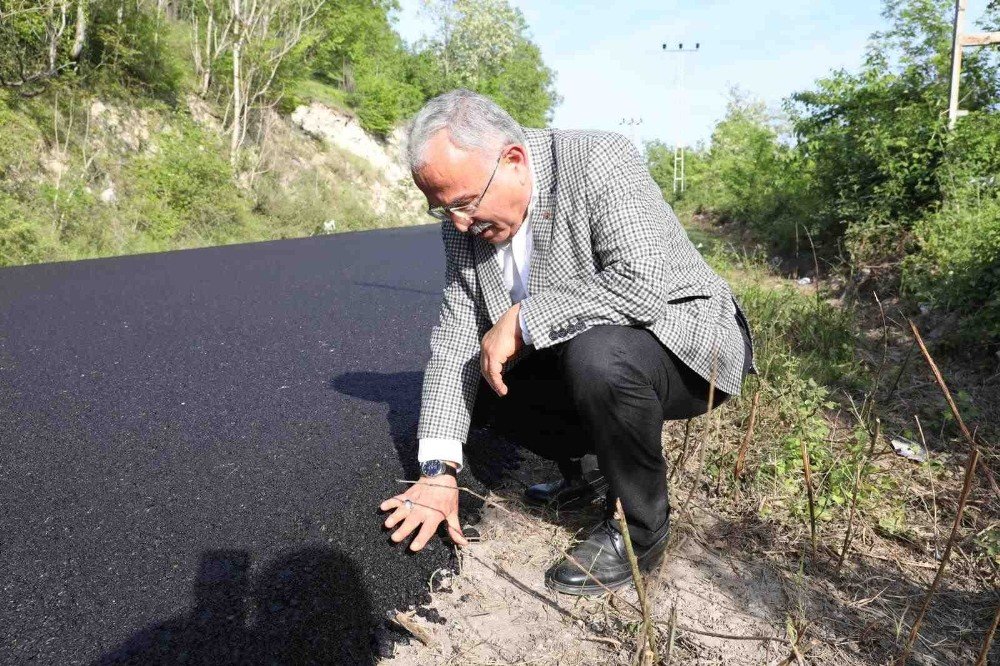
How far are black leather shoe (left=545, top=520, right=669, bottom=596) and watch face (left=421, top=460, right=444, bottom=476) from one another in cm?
41

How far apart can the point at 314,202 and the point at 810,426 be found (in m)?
16.6

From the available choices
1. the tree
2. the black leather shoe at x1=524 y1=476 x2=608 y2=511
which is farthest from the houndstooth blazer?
the tree

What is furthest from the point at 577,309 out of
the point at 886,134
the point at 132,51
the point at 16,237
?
the point at 132,51

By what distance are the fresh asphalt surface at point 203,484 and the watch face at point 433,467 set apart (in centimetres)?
20

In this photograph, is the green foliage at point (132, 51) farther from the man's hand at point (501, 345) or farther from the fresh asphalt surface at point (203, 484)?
the man's hand at point (501, 345)

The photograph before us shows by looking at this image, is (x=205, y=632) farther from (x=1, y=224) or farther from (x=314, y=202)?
(x=314, y=202)

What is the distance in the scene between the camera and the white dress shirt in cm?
197

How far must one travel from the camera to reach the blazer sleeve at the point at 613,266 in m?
1.74

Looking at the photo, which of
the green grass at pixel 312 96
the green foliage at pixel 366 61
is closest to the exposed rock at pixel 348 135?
the green grass at pixel 312 96

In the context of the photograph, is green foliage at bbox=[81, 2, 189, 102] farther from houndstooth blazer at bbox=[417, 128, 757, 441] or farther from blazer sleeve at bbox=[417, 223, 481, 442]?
houndstooth blazer at bbox=[417, 128, 757, 441]

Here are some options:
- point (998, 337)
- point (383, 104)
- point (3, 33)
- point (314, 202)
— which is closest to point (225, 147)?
point (314, 202)

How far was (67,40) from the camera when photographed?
42.8 ft

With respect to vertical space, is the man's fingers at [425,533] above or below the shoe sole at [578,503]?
above

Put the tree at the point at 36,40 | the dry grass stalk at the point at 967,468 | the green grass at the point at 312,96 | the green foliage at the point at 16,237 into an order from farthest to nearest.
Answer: the green grass at the point at 312,96, the tree at the point at 36,40, the green foliage at the point at 16,237, the dry grass stalk at the point at 967,468
